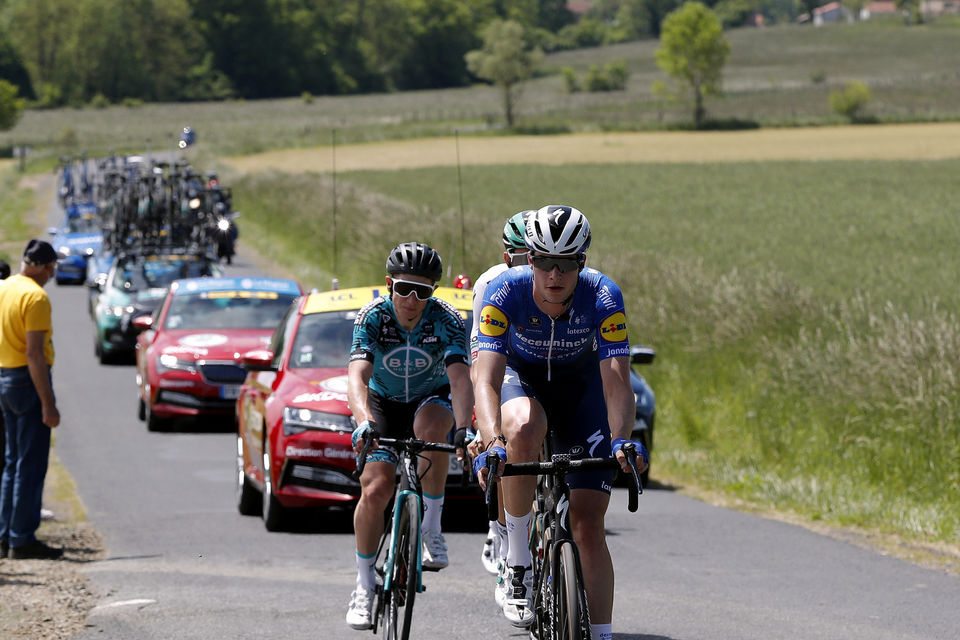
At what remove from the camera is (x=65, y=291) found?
3650cm

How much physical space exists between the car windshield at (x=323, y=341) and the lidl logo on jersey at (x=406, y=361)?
13.9ft

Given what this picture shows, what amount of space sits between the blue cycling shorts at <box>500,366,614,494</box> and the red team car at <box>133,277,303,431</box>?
995 centimetres

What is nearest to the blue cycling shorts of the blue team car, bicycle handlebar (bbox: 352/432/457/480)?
bicycle handlebar (bbox: 352/432/457/480)

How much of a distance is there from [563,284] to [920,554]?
5535 mm

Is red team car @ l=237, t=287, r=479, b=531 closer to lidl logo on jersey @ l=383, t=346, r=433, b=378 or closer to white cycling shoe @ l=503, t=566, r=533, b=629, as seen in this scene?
lidl logo on jersey @ l=383, t=346, r=433, b=378

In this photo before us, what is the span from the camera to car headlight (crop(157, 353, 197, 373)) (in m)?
17.0

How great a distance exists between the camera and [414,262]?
695 cm

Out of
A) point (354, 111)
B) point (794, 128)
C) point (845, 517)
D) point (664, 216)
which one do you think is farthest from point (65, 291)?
point (354, 111)

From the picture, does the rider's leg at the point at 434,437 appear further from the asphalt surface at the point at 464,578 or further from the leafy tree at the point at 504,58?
the leafy tree at the point at 504,58

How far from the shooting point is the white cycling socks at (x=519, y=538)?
6328 mm

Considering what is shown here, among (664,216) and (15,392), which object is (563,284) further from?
(664,216)

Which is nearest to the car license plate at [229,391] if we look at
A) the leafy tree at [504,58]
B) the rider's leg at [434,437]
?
the rider's leg at [434,437]

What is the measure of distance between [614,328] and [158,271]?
19.2 meters

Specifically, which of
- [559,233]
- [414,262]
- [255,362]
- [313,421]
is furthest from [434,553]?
[255,362]
